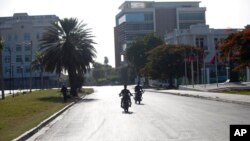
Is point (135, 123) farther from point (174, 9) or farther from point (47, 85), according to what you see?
point (174, 9)

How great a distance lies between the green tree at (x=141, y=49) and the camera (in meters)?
118

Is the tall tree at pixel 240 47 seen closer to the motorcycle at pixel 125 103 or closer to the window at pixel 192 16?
the motorcycle at pixel 125 103

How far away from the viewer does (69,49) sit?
60.6m

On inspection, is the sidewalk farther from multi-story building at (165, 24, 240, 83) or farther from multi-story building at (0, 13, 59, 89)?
multi-story building at (0, 13, 59, 89)

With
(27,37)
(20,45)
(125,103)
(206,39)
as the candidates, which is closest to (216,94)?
(125,103)

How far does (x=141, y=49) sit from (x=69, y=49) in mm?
60106

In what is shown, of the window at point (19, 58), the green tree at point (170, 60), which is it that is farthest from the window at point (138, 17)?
the green tree at point (170, 60)

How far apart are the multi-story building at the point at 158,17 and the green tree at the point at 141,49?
120ft

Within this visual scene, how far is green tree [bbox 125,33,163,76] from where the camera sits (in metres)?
118

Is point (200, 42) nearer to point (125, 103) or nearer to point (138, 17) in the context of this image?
point (138, 17)

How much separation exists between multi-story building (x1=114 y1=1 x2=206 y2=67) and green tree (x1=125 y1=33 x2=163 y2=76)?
120ft

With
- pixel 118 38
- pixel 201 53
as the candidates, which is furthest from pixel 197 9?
pixel 201 53

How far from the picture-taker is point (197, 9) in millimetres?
157125

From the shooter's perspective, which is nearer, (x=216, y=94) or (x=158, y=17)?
(x=216, y=94)
